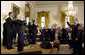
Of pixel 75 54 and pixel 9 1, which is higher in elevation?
pixel 9 1

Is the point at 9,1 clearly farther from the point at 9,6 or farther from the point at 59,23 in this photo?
the point at 59,23

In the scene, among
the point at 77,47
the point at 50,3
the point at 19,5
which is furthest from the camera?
the point at 50,3

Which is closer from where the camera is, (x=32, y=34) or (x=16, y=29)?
(x=16, y=29)

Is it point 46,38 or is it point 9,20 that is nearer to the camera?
point 9,20

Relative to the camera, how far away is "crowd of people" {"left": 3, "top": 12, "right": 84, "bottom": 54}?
4.24 m

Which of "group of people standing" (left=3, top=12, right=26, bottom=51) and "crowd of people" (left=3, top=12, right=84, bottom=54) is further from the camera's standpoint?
"group of people standing" (left=3, top=12, right=26, bottom=51)

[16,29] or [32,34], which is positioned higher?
[16,29]

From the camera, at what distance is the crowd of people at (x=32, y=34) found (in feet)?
13.9

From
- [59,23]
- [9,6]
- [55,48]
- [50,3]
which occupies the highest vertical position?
[50,3]

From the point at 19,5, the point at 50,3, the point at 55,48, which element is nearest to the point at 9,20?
the point at 55,48

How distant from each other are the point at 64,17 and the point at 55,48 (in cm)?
763

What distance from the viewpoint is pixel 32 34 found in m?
6.90

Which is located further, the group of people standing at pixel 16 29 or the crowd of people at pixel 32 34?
the group of people standing at pixel 16 29

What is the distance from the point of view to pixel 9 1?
7.03 meters
